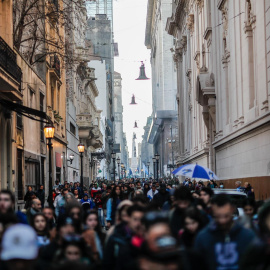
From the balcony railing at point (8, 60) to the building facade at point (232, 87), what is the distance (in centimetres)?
946

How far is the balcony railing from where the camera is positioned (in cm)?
2343

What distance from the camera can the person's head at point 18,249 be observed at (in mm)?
5914

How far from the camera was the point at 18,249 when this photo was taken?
19.6 ft

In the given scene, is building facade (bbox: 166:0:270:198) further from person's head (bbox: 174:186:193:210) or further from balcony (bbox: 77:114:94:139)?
person's head (bbox: 174:186:193:210)

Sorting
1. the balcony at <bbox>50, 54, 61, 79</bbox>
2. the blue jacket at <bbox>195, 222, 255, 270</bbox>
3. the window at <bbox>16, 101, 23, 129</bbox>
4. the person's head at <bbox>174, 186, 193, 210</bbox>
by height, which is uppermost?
the balcony at <bbox>50, 54, 61, 79</bbox>

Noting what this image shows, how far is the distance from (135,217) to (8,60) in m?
17.4

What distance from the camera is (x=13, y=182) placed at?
2875cm

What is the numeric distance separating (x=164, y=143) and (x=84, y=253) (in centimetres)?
13472

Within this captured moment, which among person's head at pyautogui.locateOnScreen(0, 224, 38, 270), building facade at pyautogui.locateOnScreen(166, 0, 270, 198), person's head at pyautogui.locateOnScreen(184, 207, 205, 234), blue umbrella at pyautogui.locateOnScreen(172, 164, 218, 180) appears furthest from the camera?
building facade at pyautogui.locateOnScreen(166, 0, 270, 198)

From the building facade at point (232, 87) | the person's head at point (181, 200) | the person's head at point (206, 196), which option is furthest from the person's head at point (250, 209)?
the building facade at point (232, 87)

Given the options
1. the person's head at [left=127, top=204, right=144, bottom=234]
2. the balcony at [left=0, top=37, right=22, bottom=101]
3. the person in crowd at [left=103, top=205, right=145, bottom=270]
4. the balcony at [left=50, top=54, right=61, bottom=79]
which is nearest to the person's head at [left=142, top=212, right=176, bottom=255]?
the person in crowd at [left=103, top=205, right=145, bottom=270]

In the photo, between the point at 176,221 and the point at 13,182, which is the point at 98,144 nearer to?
the point at 13,182

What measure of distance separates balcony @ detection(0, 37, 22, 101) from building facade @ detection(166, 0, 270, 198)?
30.9 ft

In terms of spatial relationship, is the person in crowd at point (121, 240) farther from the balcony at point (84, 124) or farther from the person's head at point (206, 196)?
the balcony at point (84, 124)
